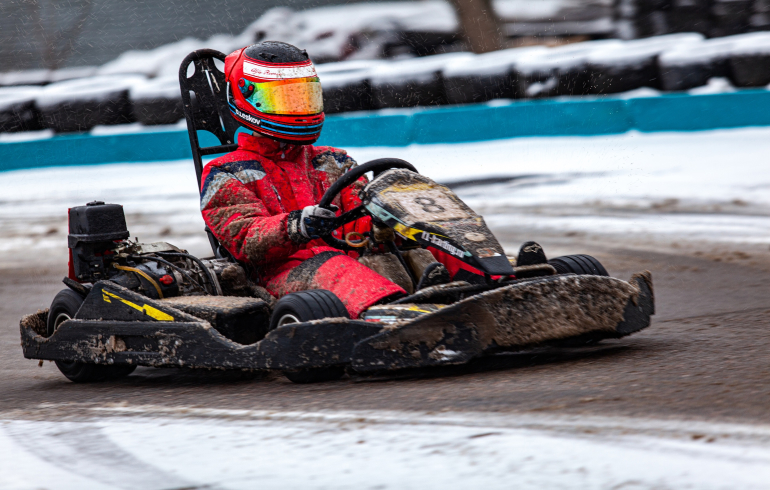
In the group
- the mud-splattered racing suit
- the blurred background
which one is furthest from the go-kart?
the blurred background

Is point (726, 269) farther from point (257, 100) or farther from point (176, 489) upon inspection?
point (176, 489)

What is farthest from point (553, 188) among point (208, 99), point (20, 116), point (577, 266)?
point (20, 116)

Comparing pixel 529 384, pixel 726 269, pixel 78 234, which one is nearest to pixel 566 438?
pixel 529 384

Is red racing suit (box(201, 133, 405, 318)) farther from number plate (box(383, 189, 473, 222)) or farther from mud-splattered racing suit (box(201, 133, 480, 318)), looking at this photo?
number plate (box(383, 189, 473, 222))

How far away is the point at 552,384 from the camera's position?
2.94m

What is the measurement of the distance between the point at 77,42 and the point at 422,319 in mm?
13291

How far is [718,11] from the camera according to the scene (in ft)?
44.4

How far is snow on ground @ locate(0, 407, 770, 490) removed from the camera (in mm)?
2088

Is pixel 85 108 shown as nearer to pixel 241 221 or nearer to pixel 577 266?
pixel 241 221

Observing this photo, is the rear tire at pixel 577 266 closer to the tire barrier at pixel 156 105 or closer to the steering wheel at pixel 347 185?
the steering wheel at pixel 347 185

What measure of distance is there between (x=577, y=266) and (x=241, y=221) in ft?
4.14

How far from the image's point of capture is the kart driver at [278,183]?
140 inches

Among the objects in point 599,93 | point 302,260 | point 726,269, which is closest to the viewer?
point 302,260

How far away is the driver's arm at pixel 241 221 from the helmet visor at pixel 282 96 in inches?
12.0
